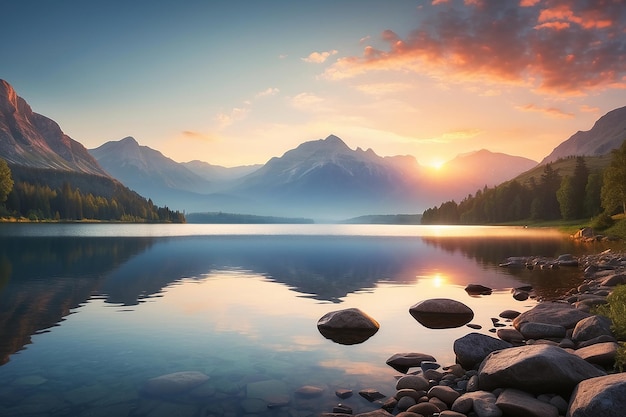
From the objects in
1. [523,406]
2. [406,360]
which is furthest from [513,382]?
[406,360]

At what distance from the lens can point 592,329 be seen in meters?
19.7

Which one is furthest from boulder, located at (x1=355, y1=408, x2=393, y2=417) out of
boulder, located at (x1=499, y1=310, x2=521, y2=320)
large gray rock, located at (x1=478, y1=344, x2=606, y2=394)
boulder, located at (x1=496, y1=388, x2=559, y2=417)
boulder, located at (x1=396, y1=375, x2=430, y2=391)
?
boulder, located at (x1=499, y1=310, x2=521, y2=320)

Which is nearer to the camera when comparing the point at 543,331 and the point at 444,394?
the point at 444,394

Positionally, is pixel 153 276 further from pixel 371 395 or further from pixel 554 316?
pixel 554 316

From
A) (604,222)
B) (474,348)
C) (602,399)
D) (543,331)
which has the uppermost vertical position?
(604,222)

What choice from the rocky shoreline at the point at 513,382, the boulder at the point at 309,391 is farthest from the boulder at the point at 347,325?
the boulder at the point at 309,391

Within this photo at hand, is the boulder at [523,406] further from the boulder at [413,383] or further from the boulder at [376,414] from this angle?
the boulder at [376,414]

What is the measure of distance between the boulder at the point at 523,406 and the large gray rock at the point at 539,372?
60cm

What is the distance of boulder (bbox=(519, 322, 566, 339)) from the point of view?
2173 centimetres

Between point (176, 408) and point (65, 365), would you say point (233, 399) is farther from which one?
point (65, 365)

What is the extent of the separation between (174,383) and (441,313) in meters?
18.5

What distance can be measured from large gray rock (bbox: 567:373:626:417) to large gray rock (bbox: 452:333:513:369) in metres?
5.50

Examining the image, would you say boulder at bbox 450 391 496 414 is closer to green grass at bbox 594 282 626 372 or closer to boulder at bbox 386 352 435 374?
boulder at bbox 386 352 435 374

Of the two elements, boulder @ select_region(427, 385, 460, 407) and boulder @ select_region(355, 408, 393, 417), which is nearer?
boulder @ select_region(355, 408, 393, 417)
